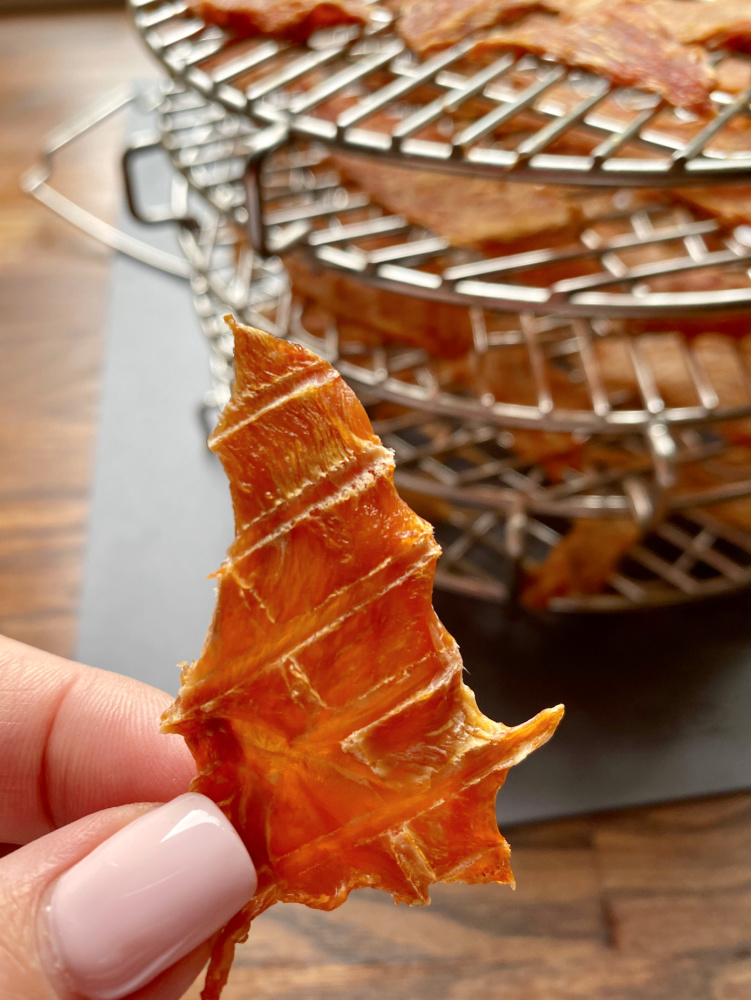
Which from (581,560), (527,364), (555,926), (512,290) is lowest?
(555,926)

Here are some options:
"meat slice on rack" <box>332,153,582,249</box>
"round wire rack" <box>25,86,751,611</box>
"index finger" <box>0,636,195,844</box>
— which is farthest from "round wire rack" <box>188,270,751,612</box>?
"index finger" <box>0,636,195,844</box>

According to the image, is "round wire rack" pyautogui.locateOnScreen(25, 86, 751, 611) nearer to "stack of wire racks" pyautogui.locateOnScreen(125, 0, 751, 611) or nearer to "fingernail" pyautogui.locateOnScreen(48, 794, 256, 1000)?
"stack of wire racks" pyautogui.locateOnScreen(125, 0, 751, 611)

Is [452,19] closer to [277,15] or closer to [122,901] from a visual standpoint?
[277,15]

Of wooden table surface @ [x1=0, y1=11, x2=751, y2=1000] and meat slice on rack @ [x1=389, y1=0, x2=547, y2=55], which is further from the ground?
meat slice on rack @ [x1=389, y1=0, x2=547, y2=55]

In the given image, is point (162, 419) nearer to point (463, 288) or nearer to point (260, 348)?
point (463, 288)

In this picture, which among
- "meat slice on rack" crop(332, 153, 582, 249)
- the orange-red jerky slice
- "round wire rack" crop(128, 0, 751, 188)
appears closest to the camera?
the orange-red jerky slice

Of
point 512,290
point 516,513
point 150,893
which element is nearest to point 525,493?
point 516,513

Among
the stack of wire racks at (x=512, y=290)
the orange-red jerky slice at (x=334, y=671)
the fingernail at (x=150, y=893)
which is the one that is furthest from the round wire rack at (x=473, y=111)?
the fingernail at (x=150, y=893)
